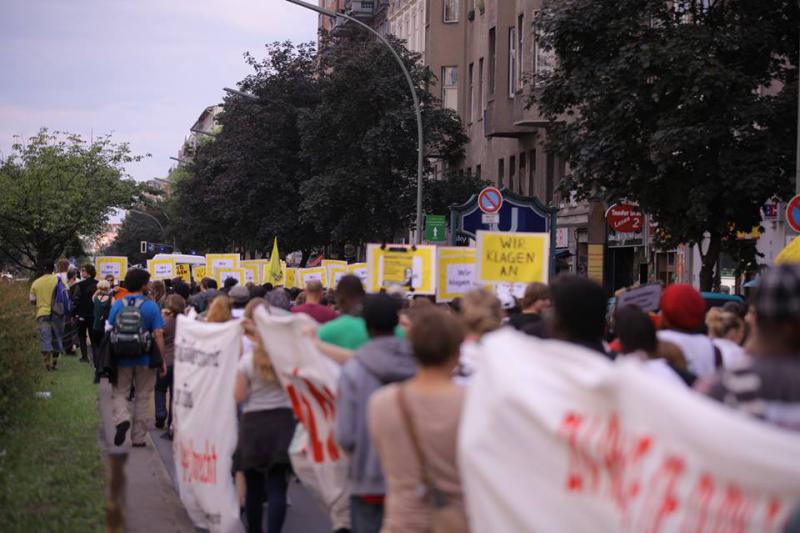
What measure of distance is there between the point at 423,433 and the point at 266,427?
3.68 metres

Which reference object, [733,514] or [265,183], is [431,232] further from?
[733,514]

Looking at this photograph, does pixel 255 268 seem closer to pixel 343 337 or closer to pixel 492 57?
pixel 492 57

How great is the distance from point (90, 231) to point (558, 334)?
Result: 60.9m

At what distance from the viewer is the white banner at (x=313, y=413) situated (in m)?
8.38

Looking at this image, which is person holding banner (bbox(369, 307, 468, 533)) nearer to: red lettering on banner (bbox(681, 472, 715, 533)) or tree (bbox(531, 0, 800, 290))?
red lettering on banner (bbox(681, 472, 715, 533))

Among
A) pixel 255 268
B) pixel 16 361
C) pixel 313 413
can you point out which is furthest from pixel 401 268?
pixel 255 268

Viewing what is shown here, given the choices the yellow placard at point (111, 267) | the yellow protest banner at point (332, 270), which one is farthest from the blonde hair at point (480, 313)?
the yellow placard at point (111, 267)

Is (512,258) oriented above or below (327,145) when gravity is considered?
below

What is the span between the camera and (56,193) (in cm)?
6291

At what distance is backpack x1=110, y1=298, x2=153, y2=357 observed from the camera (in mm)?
14688

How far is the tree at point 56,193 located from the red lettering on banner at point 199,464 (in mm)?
51059

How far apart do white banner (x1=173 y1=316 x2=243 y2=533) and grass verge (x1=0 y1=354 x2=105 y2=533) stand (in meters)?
0.72

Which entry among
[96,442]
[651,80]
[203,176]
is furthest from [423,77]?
[96,442]

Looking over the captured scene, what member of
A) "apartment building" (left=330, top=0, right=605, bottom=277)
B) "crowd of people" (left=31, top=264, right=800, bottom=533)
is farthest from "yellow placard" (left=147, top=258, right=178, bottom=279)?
"crowd of people" (left=31, top=264, right=800, bottom=533)
